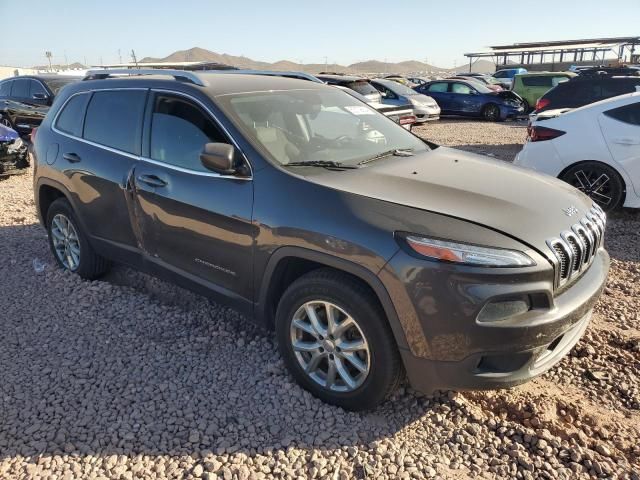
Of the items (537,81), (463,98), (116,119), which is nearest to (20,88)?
(116,119)

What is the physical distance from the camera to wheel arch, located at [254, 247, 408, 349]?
8.14 feet

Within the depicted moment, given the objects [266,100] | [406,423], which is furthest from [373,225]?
[266,100]

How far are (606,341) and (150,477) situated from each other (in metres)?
3.00

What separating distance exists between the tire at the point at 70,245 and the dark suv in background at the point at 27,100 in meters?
7.92

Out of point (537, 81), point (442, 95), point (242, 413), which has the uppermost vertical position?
point (537, 81)

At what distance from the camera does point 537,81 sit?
19.9 m

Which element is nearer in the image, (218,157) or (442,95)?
(218,157)

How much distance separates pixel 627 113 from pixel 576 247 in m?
4.27

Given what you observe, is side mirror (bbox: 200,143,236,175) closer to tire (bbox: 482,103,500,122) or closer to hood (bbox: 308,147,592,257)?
hood (bbox: 308,147,592,257)

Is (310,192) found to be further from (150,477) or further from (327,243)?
(150,477)

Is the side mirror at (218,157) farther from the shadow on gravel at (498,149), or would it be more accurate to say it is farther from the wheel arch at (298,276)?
the shadow on gravel at (498,149)

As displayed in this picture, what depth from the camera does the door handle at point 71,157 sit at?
165 inches

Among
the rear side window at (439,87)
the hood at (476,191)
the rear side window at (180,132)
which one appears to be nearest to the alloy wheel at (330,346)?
the hood at (476,191)

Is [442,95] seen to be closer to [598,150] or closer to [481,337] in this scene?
[598,150]
